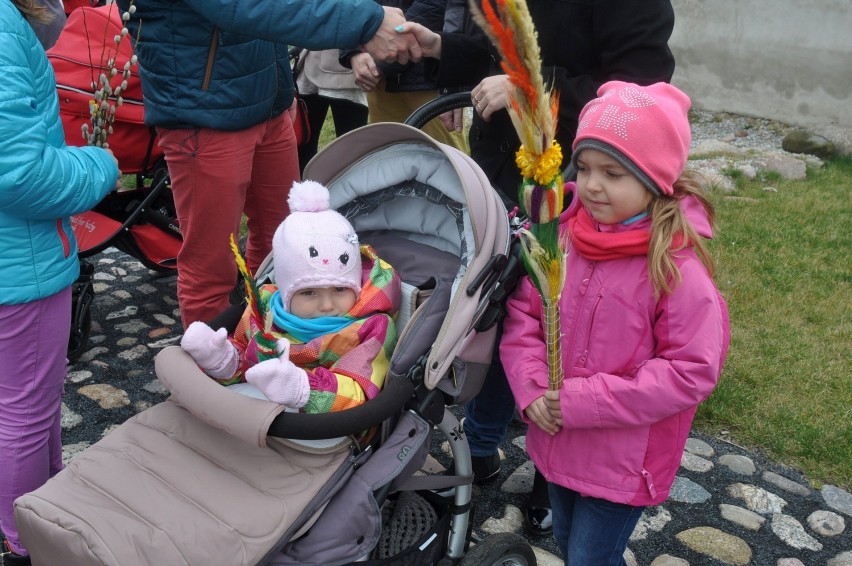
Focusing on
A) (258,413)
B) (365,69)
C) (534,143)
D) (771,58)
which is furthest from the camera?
(771,58)

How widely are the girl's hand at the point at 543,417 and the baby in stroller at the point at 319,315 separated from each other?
1.36ft

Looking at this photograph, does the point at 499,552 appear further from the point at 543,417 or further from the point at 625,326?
the point at 625,326

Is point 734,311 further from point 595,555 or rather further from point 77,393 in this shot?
point 77,393

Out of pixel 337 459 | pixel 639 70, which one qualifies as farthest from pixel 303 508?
pixel 639 70

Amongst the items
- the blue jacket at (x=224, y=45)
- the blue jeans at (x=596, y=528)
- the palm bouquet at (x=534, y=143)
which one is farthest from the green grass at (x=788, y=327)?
the blue jacket at (x=224, y=45)

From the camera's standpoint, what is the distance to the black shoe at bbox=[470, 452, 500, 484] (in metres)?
3.20

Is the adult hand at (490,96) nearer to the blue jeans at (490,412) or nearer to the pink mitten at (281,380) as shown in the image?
the blue jeans at (490,412)

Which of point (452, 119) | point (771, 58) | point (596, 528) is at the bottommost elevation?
point (771, 58)

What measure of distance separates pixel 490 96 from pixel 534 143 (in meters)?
1.04

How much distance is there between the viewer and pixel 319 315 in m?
2.41

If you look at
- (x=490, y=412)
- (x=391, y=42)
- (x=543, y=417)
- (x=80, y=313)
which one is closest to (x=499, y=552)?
(x=543, y=417)

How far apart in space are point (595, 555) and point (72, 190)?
1.83 m

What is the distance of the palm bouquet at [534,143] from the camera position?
156 cm

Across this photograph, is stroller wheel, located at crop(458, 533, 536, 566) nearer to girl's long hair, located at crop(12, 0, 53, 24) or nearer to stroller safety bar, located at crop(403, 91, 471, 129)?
stroller safety bar, located at crop(403, 91, 471, 129)
